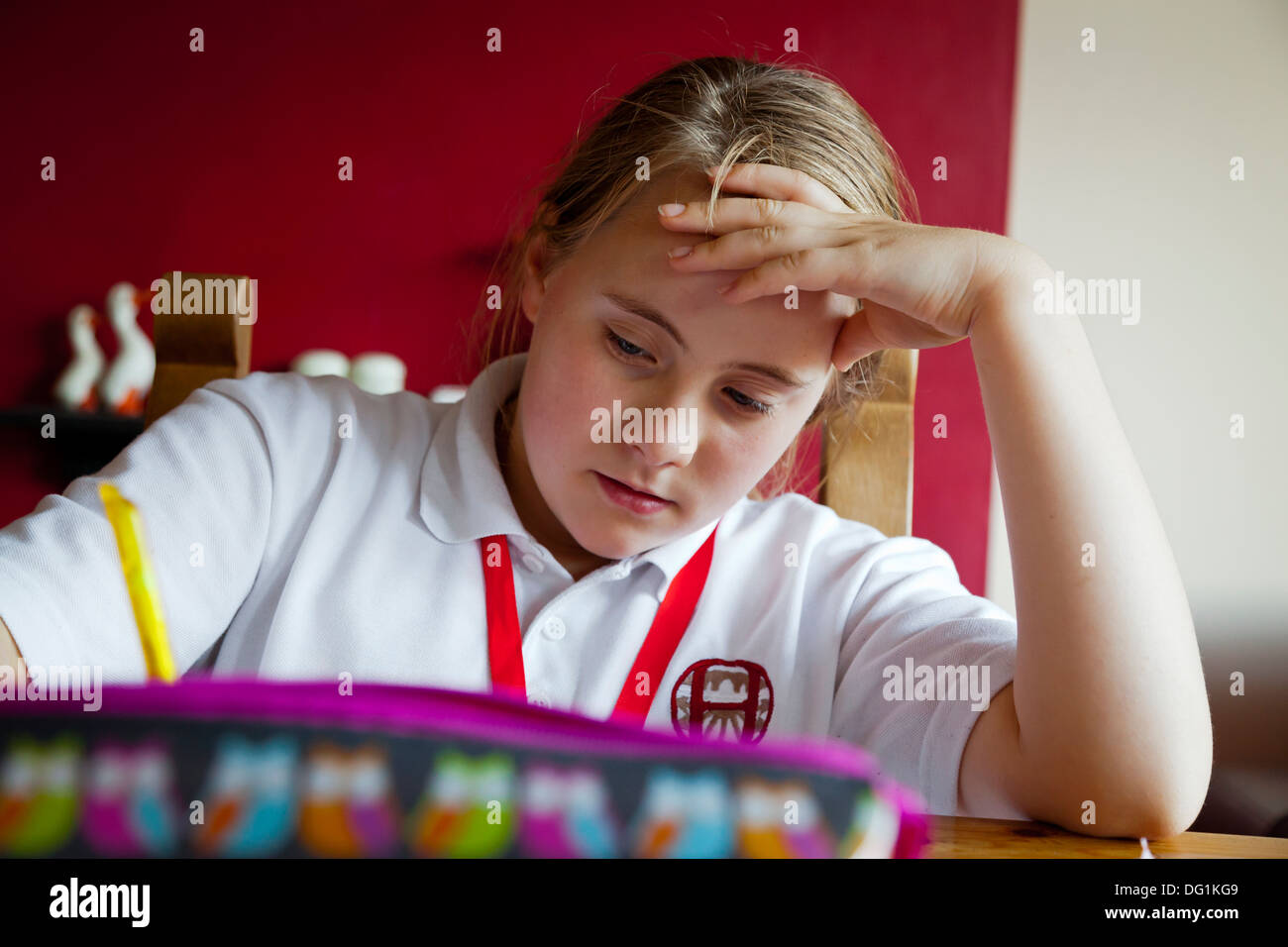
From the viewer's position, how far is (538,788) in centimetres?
24

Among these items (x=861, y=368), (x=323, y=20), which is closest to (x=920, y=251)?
(x=861, y=368)

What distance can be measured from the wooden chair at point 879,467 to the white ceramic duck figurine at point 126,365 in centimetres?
149

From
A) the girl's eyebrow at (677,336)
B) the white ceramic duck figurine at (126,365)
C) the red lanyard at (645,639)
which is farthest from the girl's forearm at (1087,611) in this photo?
the white ceramic duck figurine at (126,365)

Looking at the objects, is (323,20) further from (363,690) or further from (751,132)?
(363,690)

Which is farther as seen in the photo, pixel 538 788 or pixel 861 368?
pixel 861 368

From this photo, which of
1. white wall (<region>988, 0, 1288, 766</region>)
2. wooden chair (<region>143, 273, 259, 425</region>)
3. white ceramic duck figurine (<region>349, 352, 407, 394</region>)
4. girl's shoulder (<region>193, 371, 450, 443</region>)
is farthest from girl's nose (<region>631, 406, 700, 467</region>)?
white wall (<region>988, 0, 1288, 766</region>)

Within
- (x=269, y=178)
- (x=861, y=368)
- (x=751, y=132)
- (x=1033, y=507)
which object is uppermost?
(x=269, y=178)

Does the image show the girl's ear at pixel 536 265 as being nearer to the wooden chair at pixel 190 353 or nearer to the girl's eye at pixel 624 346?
the girl's eye at pixel 624 346

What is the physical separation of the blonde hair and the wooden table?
42 cm

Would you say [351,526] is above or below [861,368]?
below

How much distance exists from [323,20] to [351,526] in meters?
1.87

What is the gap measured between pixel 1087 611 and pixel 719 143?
1.44 feet

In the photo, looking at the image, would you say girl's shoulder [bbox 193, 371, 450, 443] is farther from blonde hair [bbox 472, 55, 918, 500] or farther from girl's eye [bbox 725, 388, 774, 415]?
girl's eye [bbox 725, 388, 774, 415]

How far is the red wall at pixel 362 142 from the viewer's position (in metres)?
2.16
